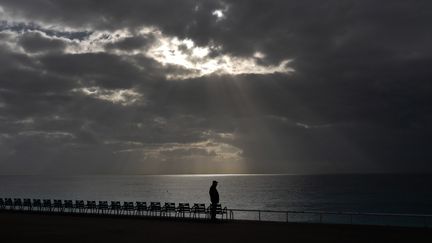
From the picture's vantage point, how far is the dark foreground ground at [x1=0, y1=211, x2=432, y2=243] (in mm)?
17734

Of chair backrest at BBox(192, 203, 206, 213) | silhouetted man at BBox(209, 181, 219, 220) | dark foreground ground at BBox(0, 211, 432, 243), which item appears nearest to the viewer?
dark foreground ground at BBox(0, 211, 432, 243)

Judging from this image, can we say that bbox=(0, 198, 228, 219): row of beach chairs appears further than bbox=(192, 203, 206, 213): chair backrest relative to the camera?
Yes

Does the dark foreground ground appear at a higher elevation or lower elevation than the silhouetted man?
lower

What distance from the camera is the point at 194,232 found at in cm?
1986

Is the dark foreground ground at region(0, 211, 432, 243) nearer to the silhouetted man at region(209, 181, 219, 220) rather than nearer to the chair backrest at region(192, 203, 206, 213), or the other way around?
the silhouetted man at region(209, 181, 219, 220)

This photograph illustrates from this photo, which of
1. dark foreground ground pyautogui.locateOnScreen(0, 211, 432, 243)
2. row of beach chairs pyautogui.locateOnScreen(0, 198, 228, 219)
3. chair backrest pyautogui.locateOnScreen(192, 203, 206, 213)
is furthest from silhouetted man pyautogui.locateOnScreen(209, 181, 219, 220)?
chair backrest pyautogui.locateOnScreen(192, 203, 206, 213)

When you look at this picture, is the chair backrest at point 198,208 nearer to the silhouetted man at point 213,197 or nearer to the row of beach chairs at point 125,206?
the row of beach chairs at point 125,206

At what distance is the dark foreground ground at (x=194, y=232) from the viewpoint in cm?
1773

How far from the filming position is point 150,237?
722 inches

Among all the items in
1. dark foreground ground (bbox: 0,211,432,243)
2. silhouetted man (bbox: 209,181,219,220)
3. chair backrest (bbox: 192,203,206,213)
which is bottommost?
dark foreground ground (bbox: 0,211,432,243)

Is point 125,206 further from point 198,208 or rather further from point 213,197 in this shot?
point 213,197

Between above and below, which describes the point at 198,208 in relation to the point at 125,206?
below

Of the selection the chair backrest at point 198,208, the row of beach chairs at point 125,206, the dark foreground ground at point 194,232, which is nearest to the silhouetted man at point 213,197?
the dark foreground ground at point 194,232

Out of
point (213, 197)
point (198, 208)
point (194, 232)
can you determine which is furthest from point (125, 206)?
point (194, 232)
